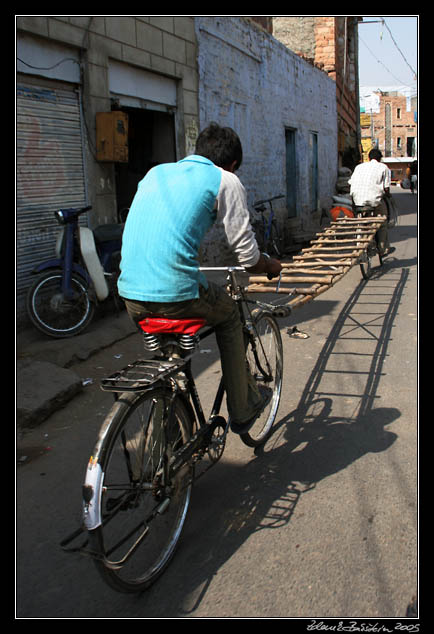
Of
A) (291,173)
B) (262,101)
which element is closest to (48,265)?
(262,101)

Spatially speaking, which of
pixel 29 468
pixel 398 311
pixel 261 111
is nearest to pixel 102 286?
pixel 29 468

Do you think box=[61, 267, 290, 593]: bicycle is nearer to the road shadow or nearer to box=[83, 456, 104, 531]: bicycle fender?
box=[83, 456, 104, 531]: bicycle fender

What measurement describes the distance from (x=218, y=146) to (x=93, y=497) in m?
1.73

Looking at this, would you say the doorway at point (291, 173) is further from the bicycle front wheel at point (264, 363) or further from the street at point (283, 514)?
the bicycle front wheel at point (264, 363)

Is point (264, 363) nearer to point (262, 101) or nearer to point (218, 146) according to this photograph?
point (218, 146)

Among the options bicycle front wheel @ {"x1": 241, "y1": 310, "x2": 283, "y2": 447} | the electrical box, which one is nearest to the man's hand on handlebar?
bicycle front wheel @ {"x1": 241, "y1": 310, "x2": 283, "y2": 447}

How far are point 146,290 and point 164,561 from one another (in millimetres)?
1168

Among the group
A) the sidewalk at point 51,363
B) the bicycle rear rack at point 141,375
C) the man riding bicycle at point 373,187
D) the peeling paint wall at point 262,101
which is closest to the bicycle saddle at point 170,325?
the bicycle rear rack at point 141,375

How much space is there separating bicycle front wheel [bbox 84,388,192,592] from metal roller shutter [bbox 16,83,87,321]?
418 centimetres

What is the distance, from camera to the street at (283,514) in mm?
2355

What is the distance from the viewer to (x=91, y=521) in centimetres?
210

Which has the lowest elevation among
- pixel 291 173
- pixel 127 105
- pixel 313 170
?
pixel 127 105

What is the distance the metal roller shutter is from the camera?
6.32m

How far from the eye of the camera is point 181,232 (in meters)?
2.57
